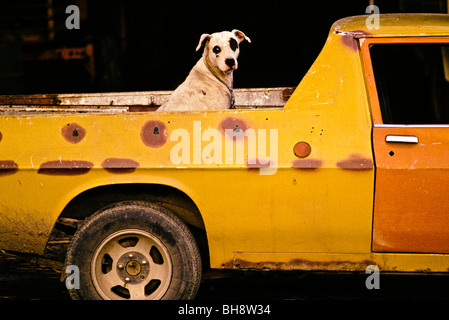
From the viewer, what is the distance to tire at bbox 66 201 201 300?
12.7 ft

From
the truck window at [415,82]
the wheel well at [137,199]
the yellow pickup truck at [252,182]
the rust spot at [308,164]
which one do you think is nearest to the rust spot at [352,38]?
the yellow pickup truck at [252,182]

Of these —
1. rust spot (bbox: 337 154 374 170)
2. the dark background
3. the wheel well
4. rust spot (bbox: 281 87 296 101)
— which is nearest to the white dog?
rust spot (bbox: 281 87 296 101)

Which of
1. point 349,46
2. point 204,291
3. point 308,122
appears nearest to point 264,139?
point 308,122

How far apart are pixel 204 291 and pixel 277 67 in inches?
311

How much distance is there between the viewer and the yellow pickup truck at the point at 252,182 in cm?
373

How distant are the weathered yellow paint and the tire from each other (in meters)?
0.17

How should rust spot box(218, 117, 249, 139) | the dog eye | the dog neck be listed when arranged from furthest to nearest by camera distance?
1. the dog eye
2. the dog neck
3. rust spot box(218, 117, 249, 139)

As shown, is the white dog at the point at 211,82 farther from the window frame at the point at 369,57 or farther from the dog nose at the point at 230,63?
the window frame at the point at 369,57

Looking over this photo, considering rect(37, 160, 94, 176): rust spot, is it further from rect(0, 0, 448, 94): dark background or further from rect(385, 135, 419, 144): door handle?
rect(0, 0, 448, 94): dark background

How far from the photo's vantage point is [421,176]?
3.69m

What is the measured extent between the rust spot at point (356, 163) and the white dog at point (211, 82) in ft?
5.49

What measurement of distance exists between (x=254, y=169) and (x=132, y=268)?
93cm

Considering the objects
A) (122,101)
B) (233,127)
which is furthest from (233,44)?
(233,127)
